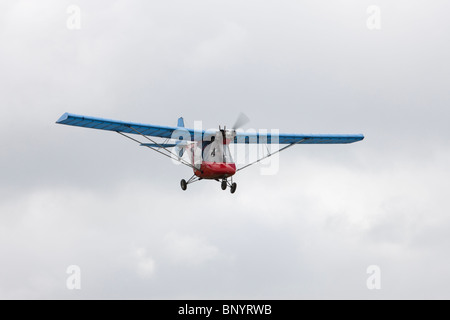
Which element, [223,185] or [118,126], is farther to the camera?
[118,126]

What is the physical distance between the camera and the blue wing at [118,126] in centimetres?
4200

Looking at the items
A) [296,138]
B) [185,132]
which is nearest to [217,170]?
[185,132]

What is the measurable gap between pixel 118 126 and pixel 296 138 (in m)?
11.7

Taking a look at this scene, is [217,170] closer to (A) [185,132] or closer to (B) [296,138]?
(A) [185,132]

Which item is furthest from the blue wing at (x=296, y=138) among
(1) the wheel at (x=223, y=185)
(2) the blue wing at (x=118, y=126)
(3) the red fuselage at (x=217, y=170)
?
(1) the wheel at (x=223, y=185)

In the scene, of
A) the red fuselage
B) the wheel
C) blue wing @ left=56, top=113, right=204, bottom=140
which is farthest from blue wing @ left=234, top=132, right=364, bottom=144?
Answer: the wheel

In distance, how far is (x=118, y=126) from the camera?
4453 cm

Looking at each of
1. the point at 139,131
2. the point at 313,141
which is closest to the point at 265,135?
the point at 313,141

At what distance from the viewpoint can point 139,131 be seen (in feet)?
150

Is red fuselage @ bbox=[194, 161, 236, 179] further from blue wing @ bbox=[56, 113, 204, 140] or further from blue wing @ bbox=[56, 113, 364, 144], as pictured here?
blue wing @ bbox=[56, 113, 204, 140]

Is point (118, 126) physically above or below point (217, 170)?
above

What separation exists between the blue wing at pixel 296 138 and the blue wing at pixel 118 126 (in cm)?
382

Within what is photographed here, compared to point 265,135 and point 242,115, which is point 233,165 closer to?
point 242,115

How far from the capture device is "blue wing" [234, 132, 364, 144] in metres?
48.7
